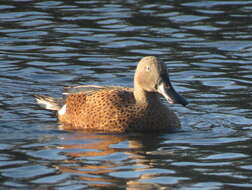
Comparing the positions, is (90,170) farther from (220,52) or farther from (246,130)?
(220,52)

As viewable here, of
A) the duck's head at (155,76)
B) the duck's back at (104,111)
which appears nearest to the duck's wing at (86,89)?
the duck's back at (104,111)

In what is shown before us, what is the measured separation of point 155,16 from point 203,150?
7112mm

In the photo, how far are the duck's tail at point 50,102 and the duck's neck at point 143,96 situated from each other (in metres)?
1.37

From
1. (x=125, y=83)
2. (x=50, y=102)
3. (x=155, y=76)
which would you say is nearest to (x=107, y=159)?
(x=155, y=76)

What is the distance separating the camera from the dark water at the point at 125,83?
954 centimetres

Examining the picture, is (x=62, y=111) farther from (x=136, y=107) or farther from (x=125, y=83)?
(x=125, y=83)

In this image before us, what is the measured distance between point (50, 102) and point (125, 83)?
1.59 m

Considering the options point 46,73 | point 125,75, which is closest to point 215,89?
point 125,75

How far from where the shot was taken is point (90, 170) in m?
9.66

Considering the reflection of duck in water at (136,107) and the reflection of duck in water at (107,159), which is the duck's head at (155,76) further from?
the reflection of duck in water at (107,159)

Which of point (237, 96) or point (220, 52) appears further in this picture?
point (220, 52)

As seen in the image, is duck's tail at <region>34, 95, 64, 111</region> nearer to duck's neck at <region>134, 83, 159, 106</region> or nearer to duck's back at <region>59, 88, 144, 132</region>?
duck's back at <region>59, 88, 144, 132</region>

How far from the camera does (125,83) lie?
14.0m

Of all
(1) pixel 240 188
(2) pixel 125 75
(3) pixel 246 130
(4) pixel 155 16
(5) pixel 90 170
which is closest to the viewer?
(1) pixel 240 188
